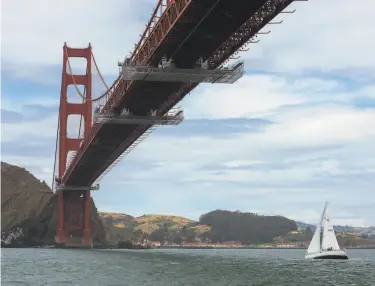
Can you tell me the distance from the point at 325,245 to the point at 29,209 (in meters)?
58.1

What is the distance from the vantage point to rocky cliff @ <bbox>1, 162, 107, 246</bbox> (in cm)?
10769

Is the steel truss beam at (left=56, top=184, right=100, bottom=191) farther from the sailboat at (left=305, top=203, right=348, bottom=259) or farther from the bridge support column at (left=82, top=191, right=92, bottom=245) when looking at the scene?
the sailboat at (left=305, top=203, right=348, bottom=259)

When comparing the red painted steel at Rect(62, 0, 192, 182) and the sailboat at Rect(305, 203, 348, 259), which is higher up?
the red painted steel at Rect(62, 0, 192, 182)

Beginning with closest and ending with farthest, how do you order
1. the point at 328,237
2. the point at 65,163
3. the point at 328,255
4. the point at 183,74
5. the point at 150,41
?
1. the point at 150,41
2. the point at 183,74
3. the point at 328,255
4. the point at 328,237
5. the point at 65,163

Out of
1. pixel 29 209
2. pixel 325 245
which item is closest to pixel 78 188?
pixel 29 209

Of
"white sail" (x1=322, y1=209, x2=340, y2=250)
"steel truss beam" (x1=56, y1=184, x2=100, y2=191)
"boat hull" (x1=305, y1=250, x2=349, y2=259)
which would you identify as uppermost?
"steel truss beam" (x1=56, y1=184, x2=100, y2=191)

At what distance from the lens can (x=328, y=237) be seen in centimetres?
7931

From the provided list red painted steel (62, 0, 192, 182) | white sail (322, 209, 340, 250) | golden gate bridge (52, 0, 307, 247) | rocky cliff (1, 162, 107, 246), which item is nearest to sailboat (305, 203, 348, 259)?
white sail (322, 209, 340, 250)

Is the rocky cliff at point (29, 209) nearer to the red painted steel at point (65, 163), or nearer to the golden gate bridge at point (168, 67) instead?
the red painted steel at point (65, 163)

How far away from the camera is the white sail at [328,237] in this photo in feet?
257

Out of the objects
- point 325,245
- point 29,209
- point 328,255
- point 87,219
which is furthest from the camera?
point 29,209

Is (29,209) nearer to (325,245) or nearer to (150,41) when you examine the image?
(325,245)

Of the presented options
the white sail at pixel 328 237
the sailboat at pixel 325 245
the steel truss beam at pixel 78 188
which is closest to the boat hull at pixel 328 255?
the sailboat at pixel 325 245

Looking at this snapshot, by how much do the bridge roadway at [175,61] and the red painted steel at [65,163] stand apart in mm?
15757
